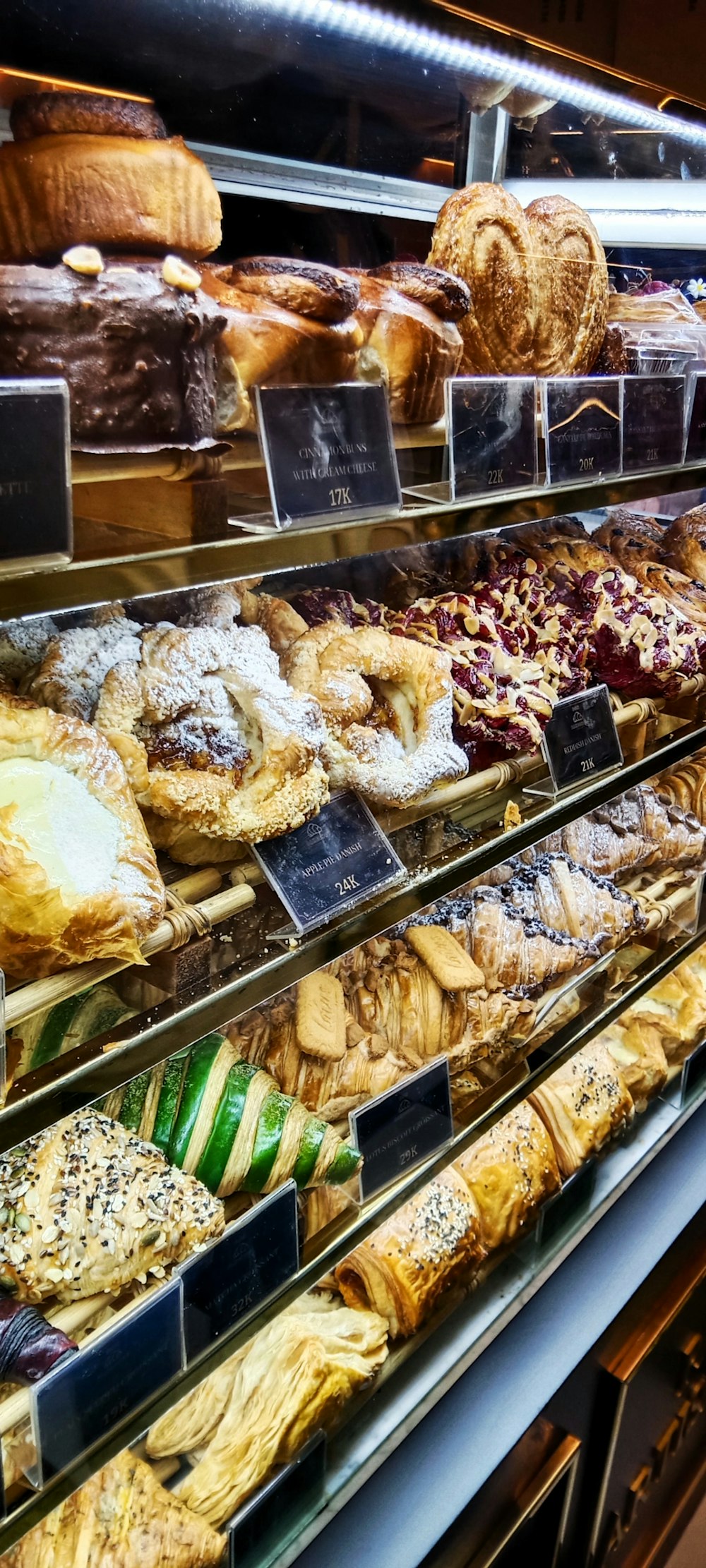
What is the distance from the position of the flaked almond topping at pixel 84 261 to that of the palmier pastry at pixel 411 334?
1.24 feet

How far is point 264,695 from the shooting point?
1.20 m

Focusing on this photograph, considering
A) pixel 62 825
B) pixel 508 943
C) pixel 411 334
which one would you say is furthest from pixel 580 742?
→ pixel 62 825

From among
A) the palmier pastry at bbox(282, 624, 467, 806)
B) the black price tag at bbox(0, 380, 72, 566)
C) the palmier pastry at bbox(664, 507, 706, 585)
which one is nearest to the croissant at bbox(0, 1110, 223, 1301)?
the palmier pastry at bbox(282, 624, 467, 806)

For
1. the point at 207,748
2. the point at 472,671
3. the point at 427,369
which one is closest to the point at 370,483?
the point at 427,369

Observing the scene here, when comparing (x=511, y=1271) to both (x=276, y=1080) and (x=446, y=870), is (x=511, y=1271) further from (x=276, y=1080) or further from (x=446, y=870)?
(x=446, y=870)

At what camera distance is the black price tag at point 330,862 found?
1193mm

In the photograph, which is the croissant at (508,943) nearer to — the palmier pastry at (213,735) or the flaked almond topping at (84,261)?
the palmier pastry at (213,735)

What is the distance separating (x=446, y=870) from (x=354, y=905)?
7.2 inches

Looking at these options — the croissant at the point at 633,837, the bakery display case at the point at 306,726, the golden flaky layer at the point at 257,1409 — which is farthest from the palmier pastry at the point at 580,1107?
the golden flaky layer at the point at 257,1409

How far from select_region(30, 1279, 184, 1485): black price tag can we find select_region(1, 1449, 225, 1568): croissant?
0.19 meters

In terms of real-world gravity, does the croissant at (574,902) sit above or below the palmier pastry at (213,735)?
below

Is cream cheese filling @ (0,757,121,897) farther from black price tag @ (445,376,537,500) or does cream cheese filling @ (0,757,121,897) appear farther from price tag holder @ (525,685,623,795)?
price tag holder @ (525,685,623,795)

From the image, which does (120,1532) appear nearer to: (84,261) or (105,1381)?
(105,1381)

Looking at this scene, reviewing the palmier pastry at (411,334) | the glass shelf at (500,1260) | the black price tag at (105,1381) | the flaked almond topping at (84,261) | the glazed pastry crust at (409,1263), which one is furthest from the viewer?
the glazed pastry crust at (409,1263)
